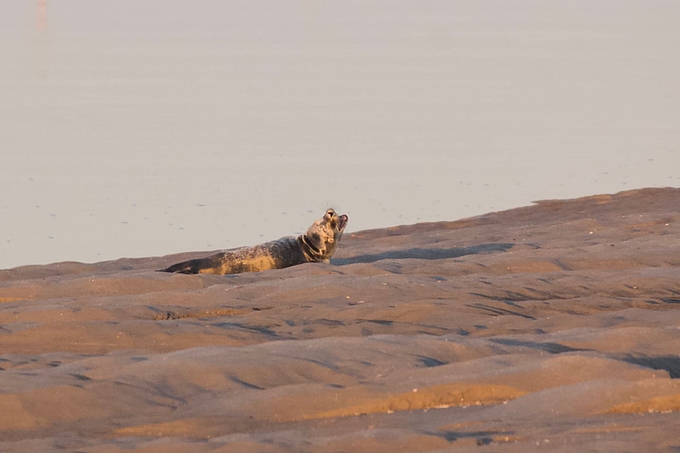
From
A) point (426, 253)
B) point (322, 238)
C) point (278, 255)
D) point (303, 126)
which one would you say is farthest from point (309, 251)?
point (303, 126)

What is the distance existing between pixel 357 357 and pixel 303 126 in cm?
1513

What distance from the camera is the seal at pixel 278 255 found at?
10070 mm

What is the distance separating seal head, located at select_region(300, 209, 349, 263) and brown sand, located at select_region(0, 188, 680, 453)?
1.03 m

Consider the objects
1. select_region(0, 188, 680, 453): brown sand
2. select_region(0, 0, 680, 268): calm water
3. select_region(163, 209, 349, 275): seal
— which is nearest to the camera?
select_region(0, 188, 680, 453): brown sand

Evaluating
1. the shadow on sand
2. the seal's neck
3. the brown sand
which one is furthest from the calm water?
the brown sand

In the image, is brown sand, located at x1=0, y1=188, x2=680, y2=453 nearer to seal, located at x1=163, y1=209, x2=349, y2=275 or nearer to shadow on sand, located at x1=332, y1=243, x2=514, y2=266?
seal, located at x1=163, y1=209, x2=349, y2=275

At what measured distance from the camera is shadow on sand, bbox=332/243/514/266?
10.8m

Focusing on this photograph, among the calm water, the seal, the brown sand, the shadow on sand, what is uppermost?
the calm water

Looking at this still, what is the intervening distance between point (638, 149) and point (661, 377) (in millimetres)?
15038

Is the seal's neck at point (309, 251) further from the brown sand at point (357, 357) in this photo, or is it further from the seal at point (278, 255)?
the brown sand at point (357, 357)

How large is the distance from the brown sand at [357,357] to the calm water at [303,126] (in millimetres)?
5882

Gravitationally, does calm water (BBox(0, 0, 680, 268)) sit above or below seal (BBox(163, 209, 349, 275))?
above

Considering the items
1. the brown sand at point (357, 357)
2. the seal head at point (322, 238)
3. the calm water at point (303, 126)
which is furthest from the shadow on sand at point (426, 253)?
the calm water at point (303, 126)

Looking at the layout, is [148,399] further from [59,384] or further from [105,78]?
[105,78]
